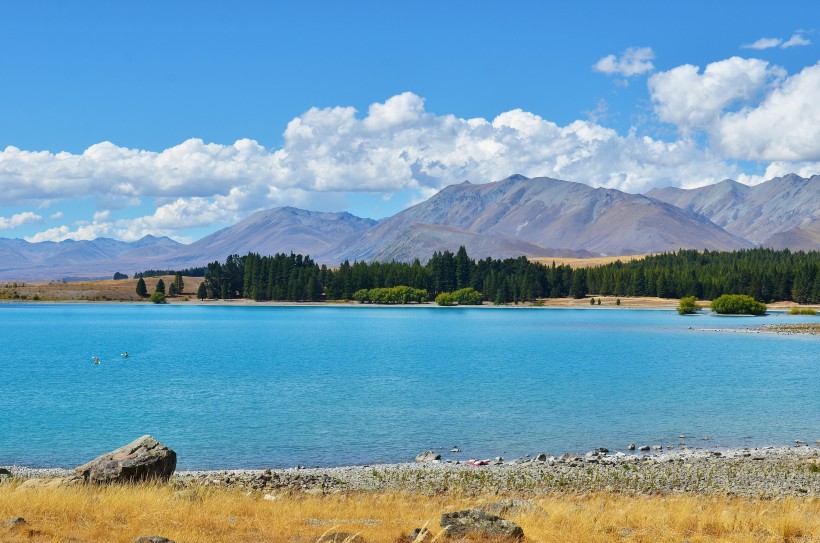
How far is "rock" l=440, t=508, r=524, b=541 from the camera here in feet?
55.0

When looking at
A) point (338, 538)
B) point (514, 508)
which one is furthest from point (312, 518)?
point (514, 508)

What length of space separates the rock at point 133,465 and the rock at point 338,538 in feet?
32.8

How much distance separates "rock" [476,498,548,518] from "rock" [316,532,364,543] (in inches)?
167

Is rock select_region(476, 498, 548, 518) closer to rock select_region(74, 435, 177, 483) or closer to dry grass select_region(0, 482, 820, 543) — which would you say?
dry grass select_region(0, 482, 820, 543)

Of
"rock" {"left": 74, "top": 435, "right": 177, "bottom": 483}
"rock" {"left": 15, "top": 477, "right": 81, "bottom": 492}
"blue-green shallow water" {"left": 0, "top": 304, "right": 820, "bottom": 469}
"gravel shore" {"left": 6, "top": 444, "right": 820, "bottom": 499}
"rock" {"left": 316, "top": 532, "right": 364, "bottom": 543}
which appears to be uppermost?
"rock" {"left": 316, "top": 532, "right": 364, "bottom": 543}

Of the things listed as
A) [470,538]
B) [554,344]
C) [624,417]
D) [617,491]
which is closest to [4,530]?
[470,538]

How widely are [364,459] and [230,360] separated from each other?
54.1m

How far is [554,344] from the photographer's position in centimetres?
10950

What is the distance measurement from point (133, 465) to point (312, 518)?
7.96 metres

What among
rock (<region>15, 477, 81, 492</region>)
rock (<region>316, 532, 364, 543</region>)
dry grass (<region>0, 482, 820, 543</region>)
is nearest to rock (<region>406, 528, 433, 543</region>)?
dry grass (<region>0, 482, 820, 543</region>)

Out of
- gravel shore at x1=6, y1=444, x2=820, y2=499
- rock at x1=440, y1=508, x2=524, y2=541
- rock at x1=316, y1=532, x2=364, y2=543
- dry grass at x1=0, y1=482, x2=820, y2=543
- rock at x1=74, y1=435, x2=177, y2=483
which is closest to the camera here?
rock at x1=316, y1=532, x2=364, y2=543

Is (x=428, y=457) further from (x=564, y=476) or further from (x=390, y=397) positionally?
(x=390, y=397)

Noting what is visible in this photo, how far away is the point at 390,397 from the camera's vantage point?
56.9 metres

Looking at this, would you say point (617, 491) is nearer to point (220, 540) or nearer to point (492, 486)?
point (492, 486)
